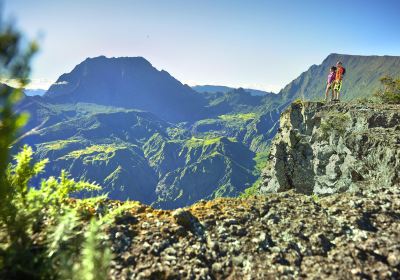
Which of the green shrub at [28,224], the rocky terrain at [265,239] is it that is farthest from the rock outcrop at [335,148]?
the green shrub at [28,224]

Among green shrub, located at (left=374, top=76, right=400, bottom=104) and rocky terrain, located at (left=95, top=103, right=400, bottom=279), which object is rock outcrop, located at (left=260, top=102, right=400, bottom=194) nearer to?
green shrub, located at (left=374, top=76, right=400, bottom=104)

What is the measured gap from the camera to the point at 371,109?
2905 cm

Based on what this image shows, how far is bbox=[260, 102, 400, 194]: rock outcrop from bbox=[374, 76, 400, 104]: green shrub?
269 inches

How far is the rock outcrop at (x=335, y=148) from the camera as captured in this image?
833 inches

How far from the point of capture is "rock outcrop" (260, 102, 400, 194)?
69.4ft

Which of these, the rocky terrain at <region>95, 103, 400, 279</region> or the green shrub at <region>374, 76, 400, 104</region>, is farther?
the green shrub at <region>374, 76, 400, 104</region>

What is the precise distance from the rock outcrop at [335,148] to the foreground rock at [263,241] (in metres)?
8.82

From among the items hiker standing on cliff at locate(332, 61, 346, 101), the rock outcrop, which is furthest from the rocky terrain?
hiker standing on cliff at locate(332, 61, 346, 101)

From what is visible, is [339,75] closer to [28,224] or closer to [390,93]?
[390,93]

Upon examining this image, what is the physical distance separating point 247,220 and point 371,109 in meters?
22.7

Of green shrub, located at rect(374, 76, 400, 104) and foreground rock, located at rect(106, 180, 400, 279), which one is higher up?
green shrub, located at rect(374, 76, 400, 104)

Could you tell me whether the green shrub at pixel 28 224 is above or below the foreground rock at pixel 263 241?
above

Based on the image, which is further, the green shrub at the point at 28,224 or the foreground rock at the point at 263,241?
the foreground rock at the point at 263,241

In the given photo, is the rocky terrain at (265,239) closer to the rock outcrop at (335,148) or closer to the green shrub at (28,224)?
the green shrub at (28,224)
